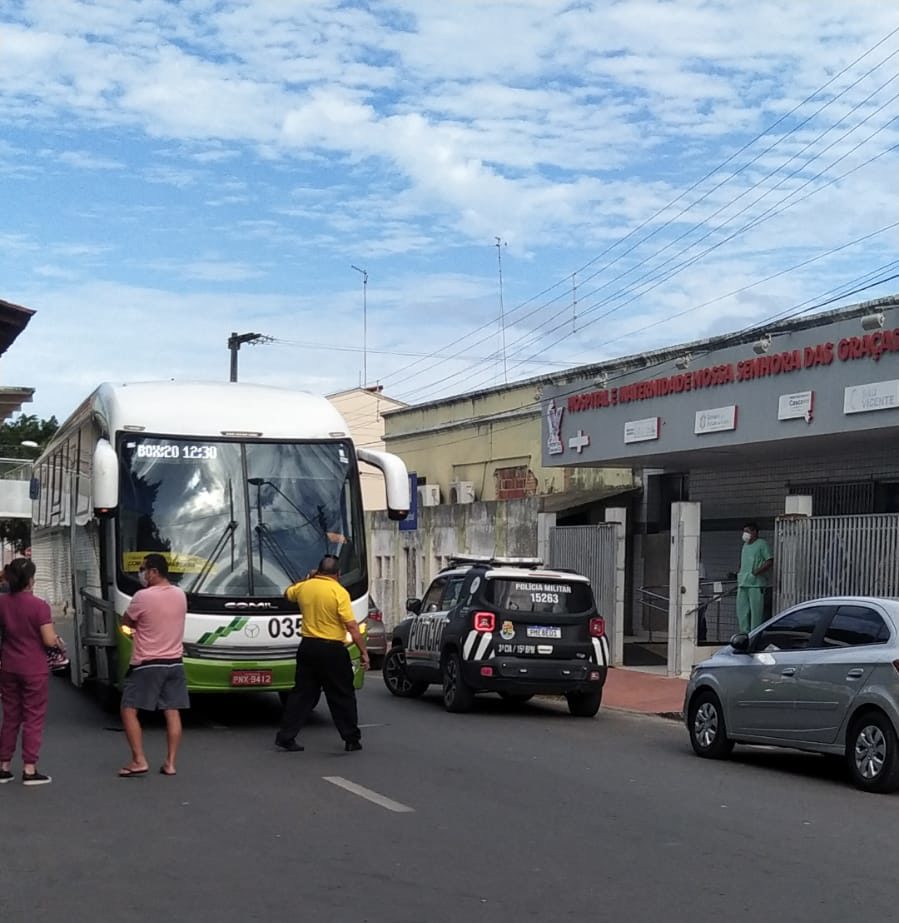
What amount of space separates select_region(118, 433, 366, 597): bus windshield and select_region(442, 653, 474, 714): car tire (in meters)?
2.45

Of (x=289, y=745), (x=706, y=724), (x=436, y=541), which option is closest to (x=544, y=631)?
(x=706, y=724)

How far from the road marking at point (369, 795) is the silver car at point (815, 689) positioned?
3.89 m

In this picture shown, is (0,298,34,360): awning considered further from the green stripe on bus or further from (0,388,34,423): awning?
the green stripe on bus

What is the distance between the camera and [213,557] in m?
14.3

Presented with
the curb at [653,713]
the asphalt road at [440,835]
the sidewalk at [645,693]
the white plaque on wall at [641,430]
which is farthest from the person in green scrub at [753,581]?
the asphalt road at [440,835]

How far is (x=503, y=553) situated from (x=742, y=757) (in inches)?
647

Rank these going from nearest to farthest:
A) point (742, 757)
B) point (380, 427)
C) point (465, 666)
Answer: point (742, 757) < point (465, 666) < point (380, 427)

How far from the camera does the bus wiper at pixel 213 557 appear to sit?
14.2 metres

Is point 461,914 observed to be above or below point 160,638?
below

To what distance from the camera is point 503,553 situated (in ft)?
98.9

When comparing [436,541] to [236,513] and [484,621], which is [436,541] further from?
[236,513]

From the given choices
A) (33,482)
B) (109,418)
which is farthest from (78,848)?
(33,482)

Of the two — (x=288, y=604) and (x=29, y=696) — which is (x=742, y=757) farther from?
(x=29, y=696)

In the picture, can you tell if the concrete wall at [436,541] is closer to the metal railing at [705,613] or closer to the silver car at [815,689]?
the metal railing at [705,613]
